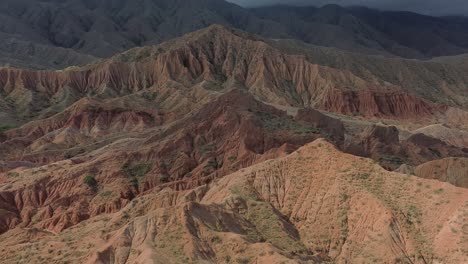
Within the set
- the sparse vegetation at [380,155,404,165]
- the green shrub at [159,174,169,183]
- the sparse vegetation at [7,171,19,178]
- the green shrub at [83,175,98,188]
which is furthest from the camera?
the sparse vegetation at [380,155,404,165]

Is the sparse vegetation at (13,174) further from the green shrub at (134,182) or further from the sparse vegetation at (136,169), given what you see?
the green shrub at (134,182)

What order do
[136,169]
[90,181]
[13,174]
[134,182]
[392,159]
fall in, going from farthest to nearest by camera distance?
[392,159], [13,174], [136,169], [134,182], [90,181]

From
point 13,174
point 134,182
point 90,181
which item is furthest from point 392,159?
point 13,174

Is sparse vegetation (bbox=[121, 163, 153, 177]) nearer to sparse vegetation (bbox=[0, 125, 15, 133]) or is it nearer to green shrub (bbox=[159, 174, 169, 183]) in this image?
green shrub (bbox=[159, 174, 169, 183])

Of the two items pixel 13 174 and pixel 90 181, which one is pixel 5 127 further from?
pixel 90 181

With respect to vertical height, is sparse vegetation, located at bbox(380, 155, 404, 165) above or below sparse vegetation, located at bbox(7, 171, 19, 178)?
above

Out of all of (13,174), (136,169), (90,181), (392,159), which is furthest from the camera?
(392,159)

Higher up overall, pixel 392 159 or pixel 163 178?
pixel 163 178

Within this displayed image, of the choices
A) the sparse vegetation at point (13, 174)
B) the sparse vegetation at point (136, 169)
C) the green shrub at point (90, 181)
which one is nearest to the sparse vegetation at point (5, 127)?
the sparse vegetation at point (13, 174)

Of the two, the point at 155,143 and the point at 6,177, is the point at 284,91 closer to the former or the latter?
the point at 155,143

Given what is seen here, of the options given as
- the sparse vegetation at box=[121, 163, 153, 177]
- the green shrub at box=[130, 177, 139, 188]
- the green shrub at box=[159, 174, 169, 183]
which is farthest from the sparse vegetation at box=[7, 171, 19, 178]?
the green shrub at box=[159, 174, 169, 183]

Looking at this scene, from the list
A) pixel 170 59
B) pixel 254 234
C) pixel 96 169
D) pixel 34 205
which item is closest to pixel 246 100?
pixel 96 169
